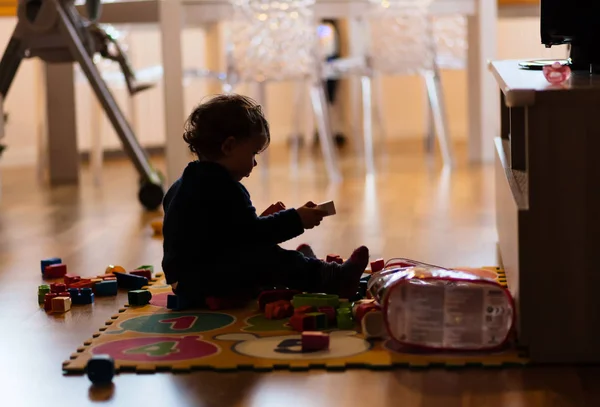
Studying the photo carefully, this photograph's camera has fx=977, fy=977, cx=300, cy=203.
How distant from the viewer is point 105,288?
1.82 meters

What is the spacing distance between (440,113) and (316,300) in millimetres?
2570

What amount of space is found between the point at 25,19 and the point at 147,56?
2.25 meters

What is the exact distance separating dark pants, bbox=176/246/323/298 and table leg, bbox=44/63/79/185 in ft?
7.44

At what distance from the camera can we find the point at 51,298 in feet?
5.68

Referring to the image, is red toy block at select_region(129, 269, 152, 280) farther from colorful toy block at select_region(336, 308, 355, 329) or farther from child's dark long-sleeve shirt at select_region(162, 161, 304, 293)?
colorful toy block at select_region(336, 308, 355, 329)

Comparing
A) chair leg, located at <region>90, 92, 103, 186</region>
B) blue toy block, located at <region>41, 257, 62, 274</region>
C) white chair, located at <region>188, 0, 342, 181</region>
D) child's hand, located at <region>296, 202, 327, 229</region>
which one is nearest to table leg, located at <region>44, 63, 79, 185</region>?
chair leg, located at <region>90, 92, 103, 186</region>

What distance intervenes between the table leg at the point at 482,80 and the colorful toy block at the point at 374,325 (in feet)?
8.86

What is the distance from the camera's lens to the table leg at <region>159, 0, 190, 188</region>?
3.46m

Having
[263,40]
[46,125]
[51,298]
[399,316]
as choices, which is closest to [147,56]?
[46,125]

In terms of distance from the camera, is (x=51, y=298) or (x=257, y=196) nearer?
(x=51, y=298)

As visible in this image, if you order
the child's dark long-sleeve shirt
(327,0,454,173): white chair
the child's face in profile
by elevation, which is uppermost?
(327,0,454,173): white chair

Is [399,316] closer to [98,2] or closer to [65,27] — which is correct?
[65,27]

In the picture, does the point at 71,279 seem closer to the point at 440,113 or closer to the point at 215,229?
the point at 215,229

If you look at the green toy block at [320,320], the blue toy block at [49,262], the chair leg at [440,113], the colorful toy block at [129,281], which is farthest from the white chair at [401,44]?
the green toy block at [320,320]
